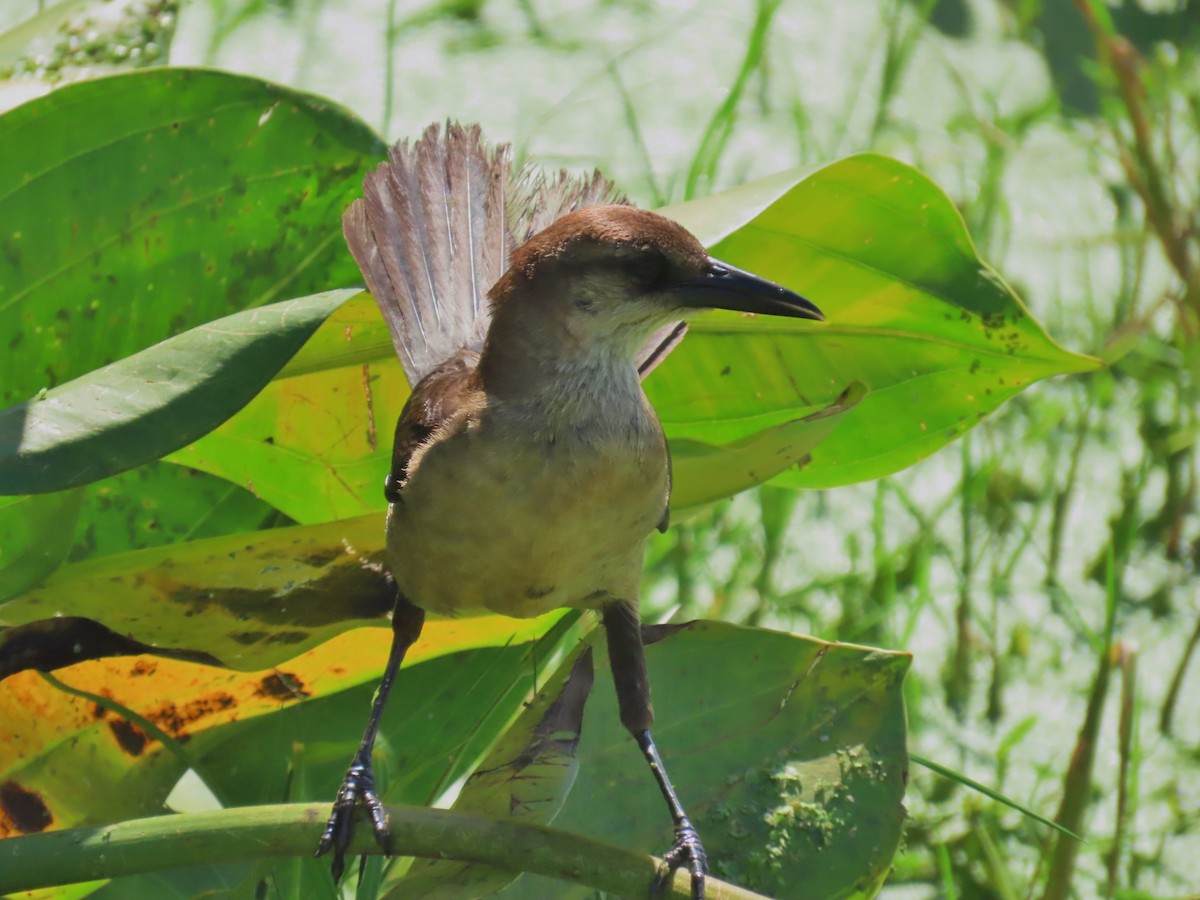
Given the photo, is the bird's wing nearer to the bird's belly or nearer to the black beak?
the bird's belly

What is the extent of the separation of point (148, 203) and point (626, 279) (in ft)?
1.75

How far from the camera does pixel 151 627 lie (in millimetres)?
1495

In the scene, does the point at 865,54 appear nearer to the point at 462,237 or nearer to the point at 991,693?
the point at 991,693

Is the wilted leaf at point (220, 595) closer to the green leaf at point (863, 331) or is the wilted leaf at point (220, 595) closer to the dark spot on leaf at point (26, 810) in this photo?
the dark spot on leaf at point (26, 810)

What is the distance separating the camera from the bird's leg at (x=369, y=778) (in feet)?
4.33

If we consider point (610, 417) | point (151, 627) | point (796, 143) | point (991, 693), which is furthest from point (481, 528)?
point (796, 143)

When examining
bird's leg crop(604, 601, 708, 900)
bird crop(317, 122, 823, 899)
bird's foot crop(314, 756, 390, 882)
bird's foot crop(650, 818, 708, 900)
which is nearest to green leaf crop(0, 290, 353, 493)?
bird crop(317, 122, 823, 899)

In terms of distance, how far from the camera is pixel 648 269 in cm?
155

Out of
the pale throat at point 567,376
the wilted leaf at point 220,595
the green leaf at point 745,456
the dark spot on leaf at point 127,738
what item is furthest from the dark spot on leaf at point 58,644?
the green leaf at point 745,456

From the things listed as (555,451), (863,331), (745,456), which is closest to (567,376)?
(555,451)

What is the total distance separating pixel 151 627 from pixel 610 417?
0.48 metres

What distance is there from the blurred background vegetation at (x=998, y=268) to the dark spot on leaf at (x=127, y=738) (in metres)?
0.26

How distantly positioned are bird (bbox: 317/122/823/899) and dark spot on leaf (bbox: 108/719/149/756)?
23 centimetres

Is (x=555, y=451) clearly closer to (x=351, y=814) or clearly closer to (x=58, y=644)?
(x=351, y=814)
